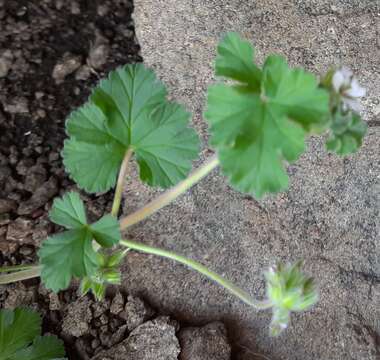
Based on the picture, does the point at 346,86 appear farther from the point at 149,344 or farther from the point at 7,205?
the point at 7,205

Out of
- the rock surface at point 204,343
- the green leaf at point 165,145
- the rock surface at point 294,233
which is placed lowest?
the rock surface at point 204,343

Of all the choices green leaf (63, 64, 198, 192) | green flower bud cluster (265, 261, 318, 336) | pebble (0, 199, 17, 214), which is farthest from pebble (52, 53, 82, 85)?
green flower bud cluster (265, 261, 318, 336)

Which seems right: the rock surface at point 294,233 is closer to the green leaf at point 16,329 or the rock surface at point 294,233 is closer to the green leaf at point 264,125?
the green leaf at point 16,329

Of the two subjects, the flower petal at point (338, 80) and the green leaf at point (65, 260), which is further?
the green leaf at point (65, 260)

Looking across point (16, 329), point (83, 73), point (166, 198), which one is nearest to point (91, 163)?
point (166, 198)

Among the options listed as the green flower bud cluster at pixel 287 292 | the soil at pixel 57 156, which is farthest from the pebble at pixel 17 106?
the green flower bud cluster at pixel 287 292

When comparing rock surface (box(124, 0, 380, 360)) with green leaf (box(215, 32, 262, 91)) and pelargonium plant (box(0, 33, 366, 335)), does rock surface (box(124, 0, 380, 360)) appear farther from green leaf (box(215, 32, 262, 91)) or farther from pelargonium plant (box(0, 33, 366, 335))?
green leaf (box(215, 32, 262, 91))

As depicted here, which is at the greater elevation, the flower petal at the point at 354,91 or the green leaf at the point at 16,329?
the flower petal at the point at 354,91

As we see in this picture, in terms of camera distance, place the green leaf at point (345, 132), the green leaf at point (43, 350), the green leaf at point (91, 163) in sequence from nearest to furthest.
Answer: the green leaf at point (345, 132) < the green leaf at point (91, 163) < the green leaf at point (43, 350)
